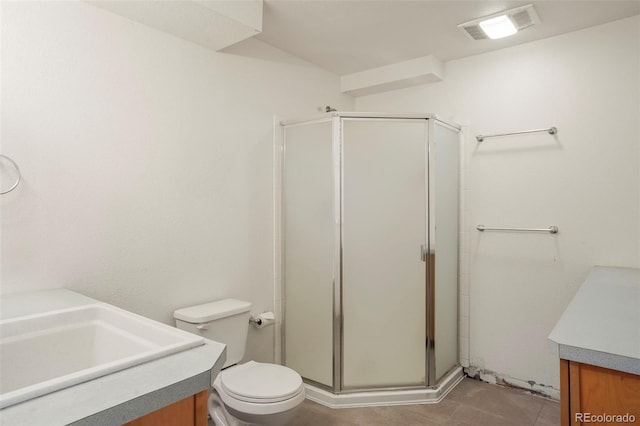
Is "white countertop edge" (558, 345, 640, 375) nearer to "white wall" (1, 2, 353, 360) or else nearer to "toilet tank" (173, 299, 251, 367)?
"toilet tank" (173, 299, 251, 367)

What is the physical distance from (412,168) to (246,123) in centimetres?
113

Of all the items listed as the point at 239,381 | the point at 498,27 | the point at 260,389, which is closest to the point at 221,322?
the point at 239,381

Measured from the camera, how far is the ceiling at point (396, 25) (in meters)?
2.20

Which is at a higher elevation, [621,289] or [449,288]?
[621,289]

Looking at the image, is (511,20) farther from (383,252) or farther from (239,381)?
(239,381)

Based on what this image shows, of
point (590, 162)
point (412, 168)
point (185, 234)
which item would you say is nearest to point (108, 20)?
point (185, 234)

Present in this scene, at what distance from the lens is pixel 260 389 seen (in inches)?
72.2

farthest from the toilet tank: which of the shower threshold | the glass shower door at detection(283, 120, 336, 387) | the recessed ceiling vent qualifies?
the recessed ceiling vent

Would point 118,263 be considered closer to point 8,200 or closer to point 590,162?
point 8,200

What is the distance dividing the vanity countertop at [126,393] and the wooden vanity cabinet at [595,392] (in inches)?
37.3

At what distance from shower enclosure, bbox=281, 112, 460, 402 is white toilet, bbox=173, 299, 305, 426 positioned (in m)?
0.59

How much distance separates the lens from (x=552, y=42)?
8.54ft

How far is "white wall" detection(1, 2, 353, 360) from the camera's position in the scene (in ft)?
5.47

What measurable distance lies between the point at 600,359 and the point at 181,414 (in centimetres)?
104
